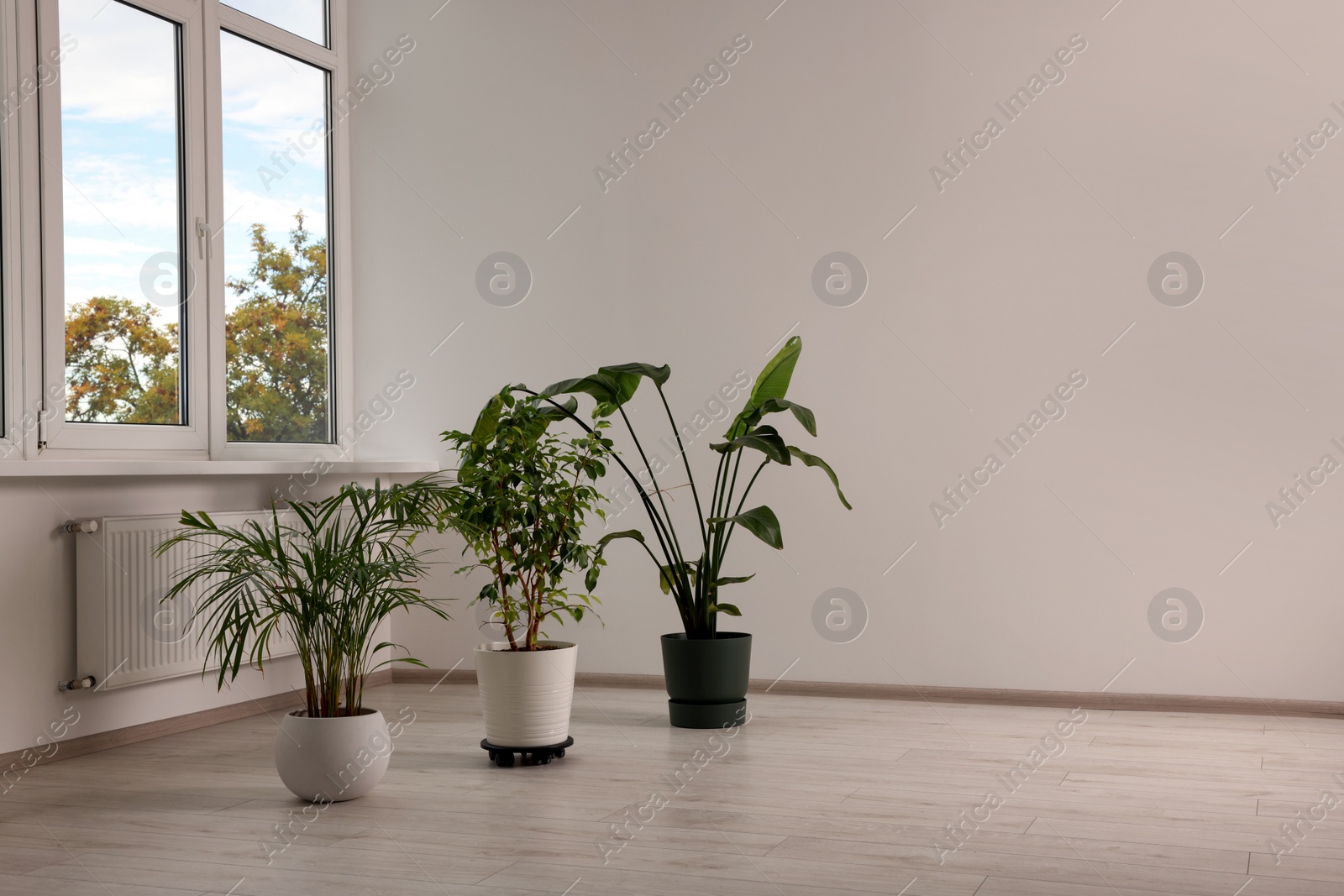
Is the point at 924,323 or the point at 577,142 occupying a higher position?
the point at 577,142

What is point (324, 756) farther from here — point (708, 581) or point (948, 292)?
point (948, 292)

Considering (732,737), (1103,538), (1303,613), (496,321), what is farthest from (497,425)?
(1303,613)

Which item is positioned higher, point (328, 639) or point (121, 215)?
point (121, 215)

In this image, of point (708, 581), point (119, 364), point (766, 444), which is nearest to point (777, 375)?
point (766, 444)

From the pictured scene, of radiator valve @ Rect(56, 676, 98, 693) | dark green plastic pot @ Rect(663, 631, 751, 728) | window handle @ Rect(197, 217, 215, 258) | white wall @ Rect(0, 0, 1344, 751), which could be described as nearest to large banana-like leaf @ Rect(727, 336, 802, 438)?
white wall @ Rect(0, 0, 1344, 751)

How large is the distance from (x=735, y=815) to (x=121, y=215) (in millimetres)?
2717

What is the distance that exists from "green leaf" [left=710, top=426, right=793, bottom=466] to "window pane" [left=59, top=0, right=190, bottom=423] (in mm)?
1906

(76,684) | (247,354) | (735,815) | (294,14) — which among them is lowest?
(735,815)

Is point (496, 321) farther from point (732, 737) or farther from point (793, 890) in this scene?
point (793, 890)

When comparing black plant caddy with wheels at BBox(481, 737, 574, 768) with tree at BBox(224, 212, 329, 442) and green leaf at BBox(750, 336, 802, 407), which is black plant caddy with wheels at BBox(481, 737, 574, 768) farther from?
tree at BBox(224, 212, 329, 442)

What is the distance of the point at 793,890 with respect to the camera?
223 cm

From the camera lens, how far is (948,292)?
428cm

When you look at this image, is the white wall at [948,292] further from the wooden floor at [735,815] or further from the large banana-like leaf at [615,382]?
the large banana-like leaf at [615,382]

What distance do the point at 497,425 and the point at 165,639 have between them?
51.7 inches
